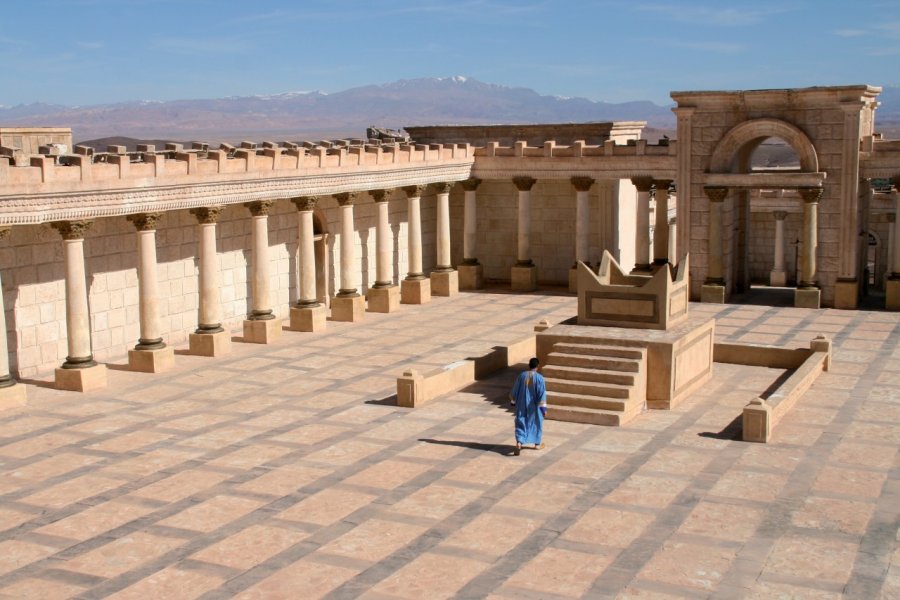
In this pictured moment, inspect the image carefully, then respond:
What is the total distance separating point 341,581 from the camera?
49.1 ft

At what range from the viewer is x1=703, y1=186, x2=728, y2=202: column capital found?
131ft

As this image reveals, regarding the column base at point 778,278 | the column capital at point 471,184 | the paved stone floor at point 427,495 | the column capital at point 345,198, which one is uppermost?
the column capital at point 471,184

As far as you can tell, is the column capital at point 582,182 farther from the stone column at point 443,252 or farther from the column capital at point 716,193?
the stone column at point 443,252

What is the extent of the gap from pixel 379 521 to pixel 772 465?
7.48 meters

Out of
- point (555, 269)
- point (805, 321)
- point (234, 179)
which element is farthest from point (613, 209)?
point (234, 179)

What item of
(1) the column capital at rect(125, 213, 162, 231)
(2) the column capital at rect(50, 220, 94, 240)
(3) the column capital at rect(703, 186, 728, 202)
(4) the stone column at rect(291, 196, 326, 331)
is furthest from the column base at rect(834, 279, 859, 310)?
(2) the column capital at rect(50, 220, 94, 240)

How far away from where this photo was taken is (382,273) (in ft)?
129

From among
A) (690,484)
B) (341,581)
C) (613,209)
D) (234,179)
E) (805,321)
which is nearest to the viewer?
(341,581)

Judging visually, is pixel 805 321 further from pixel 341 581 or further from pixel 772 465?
pixel 341 581

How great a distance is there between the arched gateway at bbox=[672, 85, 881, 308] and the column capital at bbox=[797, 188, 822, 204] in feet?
0.12

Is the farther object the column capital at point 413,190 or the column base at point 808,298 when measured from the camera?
the column capital at point 413,190

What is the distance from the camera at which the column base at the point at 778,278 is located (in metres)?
47.6

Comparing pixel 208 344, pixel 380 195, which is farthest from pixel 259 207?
pixel 380 195

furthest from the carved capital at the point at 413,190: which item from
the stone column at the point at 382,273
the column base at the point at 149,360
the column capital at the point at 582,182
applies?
the column base at the point at 149,360
